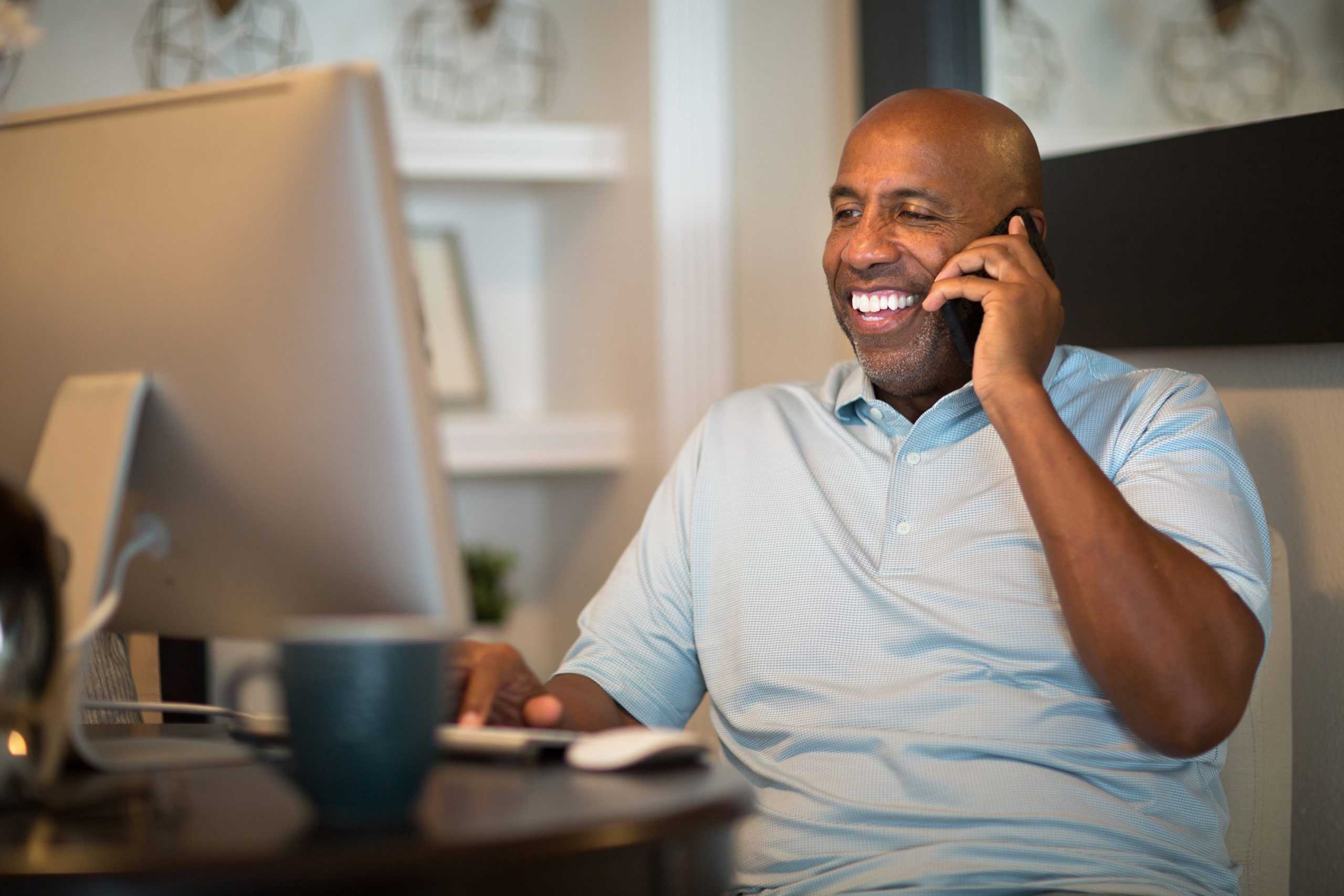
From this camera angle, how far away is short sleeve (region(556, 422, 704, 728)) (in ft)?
4.48

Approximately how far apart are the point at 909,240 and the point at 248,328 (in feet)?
2.72

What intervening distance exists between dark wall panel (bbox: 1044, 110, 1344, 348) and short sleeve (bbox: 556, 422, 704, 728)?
0.57 meters

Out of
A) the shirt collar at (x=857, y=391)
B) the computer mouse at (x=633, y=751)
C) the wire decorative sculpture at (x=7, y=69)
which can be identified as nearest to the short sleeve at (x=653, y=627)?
the shirt collar at (x=857, y=391)

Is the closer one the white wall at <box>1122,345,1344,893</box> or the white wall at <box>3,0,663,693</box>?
the white wall at <box>1122,345,1344,893</box>

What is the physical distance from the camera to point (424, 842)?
636 millimetres

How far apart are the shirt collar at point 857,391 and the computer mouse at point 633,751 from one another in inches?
24.7

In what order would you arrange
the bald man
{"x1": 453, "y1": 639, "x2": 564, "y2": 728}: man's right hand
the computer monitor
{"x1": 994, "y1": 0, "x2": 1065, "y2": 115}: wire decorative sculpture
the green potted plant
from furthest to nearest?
1. the green potted plant
2. {"x1": 994, "y1": 0, "x2": 1065, "y2": 115}: wire decorative sculpture
3. the bald man
4. {"x1": 453, "y1": 639, "x2": 564, "y2": 728}: man's right hand
5. the computer monitor

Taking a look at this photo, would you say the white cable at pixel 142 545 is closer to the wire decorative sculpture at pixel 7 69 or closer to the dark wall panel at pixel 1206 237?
the dark wall panel at pixel 1206 237

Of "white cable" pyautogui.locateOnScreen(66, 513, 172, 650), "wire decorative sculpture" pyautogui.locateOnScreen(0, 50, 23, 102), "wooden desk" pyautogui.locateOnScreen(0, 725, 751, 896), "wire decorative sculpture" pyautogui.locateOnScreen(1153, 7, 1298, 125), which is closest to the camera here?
"wooden desk" pyautogui.locateOnScreen(0, 725, 751, 896)

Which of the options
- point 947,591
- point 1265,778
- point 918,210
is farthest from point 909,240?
point 1265,778

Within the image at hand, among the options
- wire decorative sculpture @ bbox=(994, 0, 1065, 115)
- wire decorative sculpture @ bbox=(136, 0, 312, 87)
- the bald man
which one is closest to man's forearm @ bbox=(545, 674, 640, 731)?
the bald man

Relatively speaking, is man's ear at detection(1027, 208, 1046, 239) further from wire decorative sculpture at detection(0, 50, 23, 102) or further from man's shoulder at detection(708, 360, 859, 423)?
wire decorative sculpture at detection(0, 50, 23, 102)

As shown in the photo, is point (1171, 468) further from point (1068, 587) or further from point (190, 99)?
point (190, 99)

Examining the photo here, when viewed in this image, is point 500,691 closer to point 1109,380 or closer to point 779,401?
point 779,401
